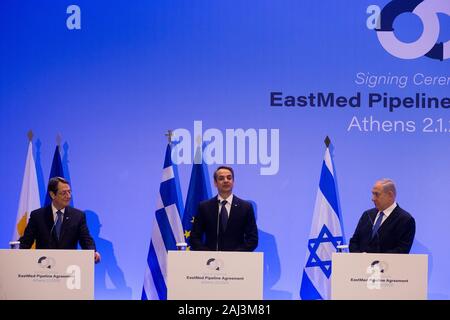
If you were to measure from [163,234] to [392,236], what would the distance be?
2.15m

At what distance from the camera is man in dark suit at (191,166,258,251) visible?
19.4 ft

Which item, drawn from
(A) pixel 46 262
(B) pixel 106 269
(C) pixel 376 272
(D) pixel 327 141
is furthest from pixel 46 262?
(D) pixel 327 141

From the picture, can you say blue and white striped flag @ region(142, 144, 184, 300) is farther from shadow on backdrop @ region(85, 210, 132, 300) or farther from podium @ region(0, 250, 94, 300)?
podium @ region(0, 250, 94, 300)

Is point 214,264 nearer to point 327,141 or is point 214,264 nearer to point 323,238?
point 323,238


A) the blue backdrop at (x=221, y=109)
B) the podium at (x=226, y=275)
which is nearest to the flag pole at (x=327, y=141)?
the blue backdrop at (x=221, y=109)

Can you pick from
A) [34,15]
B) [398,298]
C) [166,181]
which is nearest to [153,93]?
[166,181]

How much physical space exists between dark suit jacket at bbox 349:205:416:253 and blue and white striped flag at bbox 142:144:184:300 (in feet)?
5.68

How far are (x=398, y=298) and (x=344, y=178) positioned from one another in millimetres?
1864

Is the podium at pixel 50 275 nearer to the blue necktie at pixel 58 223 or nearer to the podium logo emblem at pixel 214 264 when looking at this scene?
the blue necktie at pixel 58 223

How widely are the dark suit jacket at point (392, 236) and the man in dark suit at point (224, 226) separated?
0.87 metres

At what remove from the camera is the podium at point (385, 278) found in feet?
17.2

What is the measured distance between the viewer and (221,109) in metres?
6.95

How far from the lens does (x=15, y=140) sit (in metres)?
6.96

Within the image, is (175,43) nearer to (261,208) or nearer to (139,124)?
(139,124)
